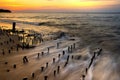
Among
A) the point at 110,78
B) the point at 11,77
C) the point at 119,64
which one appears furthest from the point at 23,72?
the point at 119,64

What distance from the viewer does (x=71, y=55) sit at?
31.8 m

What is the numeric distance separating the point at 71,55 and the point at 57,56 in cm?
227

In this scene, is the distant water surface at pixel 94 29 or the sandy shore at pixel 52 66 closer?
the sandy shore at pixel 52 66

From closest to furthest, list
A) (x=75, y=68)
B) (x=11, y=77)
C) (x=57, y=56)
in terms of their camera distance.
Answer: (x=11, y=77) → (x=75, y=68) → (x=57, y=56)

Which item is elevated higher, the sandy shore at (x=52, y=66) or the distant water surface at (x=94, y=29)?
the sandy shore at (x=52, y=66)

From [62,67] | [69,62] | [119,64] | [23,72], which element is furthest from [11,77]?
[119,64]

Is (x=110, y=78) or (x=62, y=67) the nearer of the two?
(x=110, y=78)

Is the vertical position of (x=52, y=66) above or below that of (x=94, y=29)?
above

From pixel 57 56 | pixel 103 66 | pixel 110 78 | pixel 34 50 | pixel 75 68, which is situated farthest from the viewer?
pixel 34 50

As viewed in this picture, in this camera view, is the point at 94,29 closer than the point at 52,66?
No

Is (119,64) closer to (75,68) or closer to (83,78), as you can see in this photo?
(75,68)

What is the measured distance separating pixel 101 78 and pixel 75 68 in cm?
394

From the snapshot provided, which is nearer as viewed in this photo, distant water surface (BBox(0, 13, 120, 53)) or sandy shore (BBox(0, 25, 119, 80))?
sandy shore (BBox(0, 25, 119, 80))

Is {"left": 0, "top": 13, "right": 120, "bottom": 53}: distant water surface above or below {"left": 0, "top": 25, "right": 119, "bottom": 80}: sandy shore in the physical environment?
below
